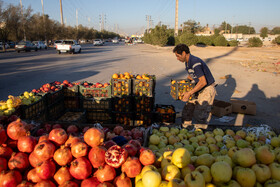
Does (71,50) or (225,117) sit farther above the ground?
(71,50)

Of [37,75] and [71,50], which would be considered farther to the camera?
[71,50]

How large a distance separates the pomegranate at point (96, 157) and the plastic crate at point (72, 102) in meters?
4.39

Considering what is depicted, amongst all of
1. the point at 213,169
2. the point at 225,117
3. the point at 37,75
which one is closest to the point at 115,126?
the point at 213,169

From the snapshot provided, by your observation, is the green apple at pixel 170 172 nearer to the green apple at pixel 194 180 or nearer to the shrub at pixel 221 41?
the green apple at pixel 194 180

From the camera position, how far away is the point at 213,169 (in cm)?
215

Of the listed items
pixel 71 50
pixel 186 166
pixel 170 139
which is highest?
pixel 71 50

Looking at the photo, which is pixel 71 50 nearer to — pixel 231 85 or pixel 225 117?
pixel 231 85

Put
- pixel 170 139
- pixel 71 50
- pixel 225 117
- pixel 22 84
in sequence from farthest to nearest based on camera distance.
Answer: pixel 71 50
pixel 22 84
pixel 225 117
pixel 170 139

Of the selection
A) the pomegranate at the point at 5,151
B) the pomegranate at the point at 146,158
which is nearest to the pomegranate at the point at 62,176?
the pomegranate at the point at 5,151

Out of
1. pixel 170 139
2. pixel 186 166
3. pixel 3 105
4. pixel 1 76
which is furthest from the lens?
pixel 1 76

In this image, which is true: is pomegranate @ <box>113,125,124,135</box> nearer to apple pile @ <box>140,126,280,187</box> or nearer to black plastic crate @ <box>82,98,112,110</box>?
apple pile @ <box>140,126,280,187</box>

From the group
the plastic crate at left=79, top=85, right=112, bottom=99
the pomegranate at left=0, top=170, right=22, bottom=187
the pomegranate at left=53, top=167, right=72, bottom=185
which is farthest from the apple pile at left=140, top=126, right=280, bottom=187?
the plastic crate at left=79, top=85, right=112, bottom=99

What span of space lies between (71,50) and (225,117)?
27164 millimetres

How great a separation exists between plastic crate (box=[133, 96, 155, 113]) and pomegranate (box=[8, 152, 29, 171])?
146 inches
